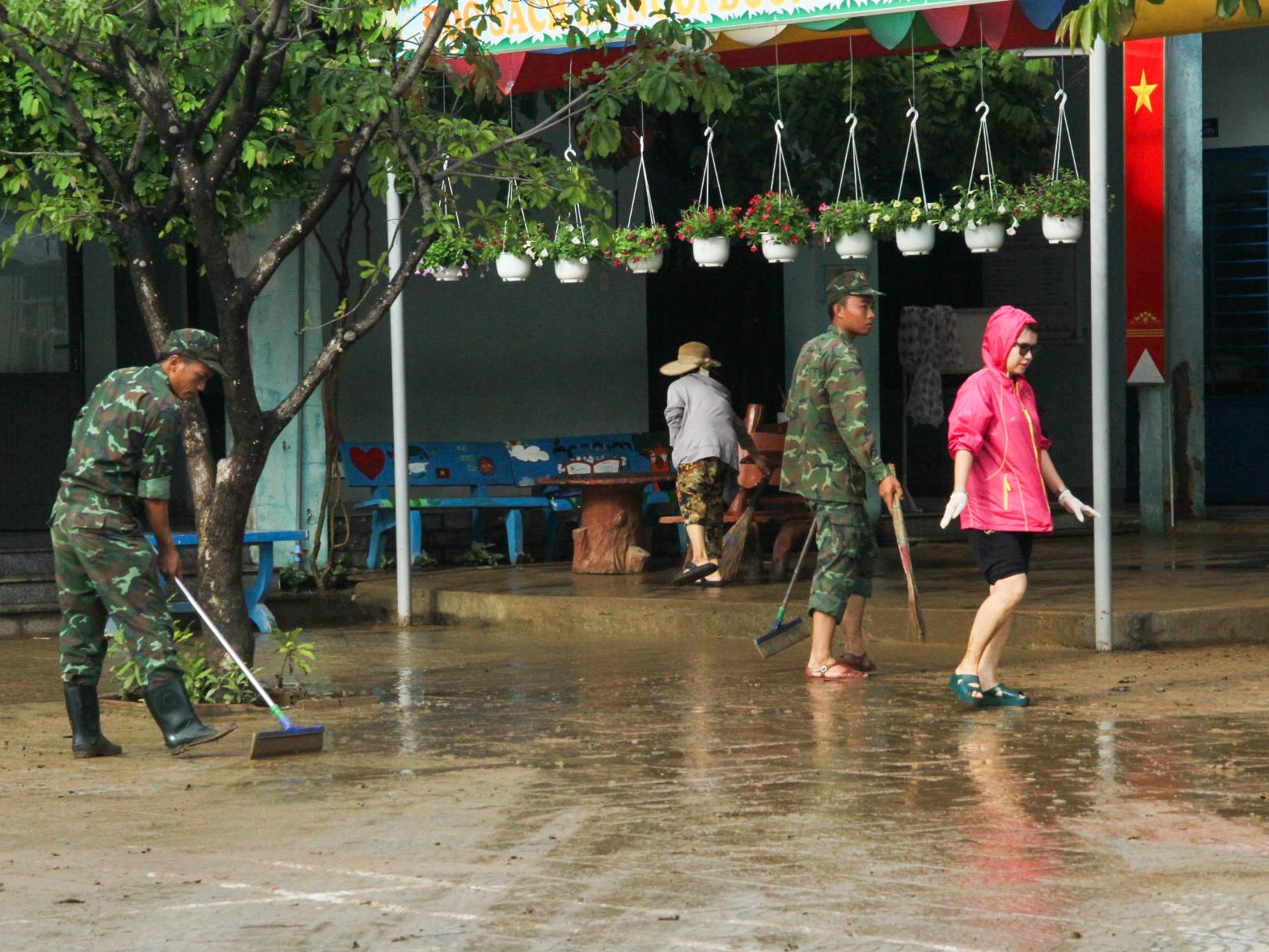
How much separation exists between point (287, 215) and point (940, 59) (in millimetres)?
5403

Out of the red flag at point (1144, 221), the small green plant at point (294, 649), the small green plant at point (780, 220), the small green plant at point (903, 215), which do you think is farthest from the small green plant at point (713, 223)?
the red flag at point (1144, 221)

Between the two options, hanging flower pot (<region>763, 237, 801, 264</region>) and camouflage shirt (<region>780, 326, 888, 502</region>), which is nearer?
camouflage shirt (<region>780, 326, 888, 502</region>)

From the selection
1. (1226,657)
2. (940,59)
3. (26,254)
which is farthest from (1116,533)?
(26,254)

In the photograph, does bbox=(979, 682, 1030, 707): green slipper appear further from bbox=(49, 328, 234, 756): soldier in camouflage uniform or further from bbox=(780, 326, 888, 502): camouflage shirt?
bbox=(49, 328, 234, 756): soldier in camouflage uniform

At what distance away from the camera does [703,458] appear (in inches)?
526

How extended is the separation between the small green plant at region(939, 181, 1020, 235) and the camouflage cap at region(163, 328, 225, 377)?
19.1ft

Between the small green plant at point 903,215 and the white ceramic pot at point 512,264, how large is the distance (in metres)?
2.52

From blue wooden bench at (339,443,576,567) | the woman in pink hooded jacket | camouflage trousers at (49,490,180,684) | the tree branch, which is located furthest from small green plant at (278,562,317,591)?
the woman in pink hooded jacket

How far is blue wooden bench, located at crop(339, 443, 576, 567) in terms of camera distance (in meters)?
15.4

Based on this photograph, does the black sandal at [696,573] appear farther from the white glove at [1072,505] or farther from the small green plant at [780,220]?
the white glove at [1072,505]

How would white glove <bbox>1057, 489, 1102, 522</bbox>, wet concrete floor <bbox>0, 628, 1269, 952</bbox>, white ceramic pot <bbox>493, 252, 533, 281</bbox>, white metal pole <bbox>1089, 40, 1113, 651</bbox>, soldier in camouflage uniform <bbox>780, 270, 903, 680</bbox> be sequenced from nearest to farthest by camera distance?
wet concrete floor <bbox>0, 628, 1269, 952</bbox>, white glove <bbox>1057, 489, 1102, 522</bbox>, soldier in camouflage uniform <bbox>780, 270, 903, 680</bbox>, white metal pole <bbox>1089, 40, 1113, 651</bbox>, white ceramic pot <bbox>493, 252, 533, 281</bbox>

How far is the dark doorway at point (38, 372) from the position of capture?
16266 millimetres

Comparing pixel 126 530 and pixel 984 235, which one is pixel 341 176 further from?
pixel 984 235

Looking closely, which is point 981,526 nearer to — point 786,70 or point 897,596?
point 897,596
